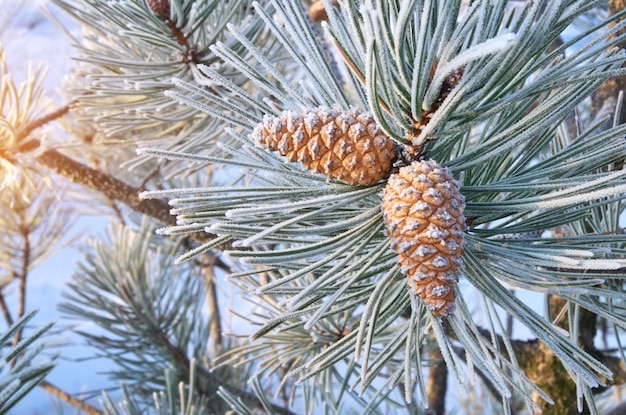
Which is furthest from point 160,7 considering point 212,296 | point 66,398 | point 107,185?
point 212,296

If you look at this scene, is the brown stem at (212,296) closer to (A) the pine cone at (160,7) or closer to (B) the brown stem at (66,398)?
(B) the brown stem at (66,398)

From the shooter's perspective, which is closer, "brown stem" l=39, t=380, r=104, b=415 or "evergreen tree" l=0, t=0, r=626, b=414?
"evergreen tree" l=0, t=0, r=626, b=414

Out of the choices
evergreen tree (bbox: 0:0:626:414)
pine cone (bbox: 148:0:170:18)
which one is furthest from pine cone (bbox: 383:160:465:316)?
pine cone (bbox: 148:0:170:18)

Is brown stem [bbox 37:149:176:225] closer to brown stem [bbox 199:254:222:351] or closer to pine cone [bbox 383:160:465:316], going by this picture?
pine cone [bbox 383:160:465:316]

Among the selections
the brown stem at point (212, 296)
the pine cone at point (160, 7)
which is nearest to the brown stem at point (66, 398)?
the brown stem at point (212, 296)

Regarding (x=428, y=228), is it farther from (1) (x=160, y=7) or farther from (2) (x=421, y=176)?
(1) (x=160, y=7)

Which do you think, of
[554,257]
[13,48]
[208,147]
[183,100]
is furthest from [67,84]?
[13,48]
